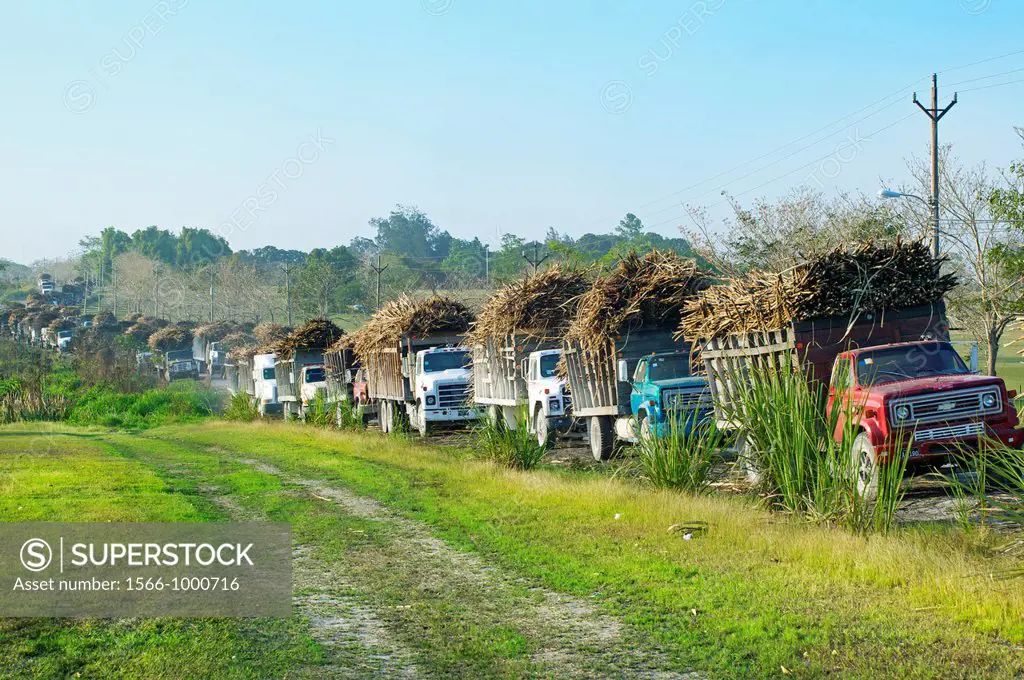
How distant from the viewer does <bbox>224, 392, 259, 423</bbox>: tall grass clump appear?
139 feet

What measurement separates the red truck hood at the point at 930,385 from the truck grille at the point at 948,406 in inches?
2.5

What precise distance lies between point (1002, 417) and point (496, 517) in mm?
6275

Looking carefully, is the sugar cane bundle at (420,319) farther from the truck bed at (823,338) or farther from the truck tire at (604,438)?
the truck bed at (823,338)

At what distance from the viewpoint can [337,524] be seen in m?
12.4

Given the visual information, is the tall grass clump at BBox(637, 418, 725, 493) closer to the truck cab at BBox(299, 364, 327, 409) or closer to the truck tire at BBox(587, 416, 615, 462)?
the truck tire at BBox(587, 416, 615, 462)

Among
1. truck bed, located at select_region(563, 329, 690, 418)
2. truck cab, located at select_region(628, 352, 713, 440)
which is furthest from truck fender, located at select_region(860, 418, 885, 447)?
truck bed, located at select_region(563, 329, 690, 418)

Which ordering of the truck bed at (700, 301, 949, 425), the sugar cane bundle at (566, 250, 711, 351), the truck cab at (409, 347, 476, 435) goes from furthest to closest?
the truck cab at (409, 347, 476, 435) < the sugar cane bundle at (566, 250, 711, 351) < the truck bed at (700, 301, 949, 425)

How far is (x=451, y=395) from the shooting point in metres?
27.7

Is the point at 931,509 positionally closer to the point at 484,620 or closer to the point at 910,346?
the point at 910,346

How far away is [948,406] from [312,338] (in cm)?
3252

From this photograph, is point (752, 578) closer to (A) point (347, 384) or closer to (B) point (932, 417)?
(B) point (932, 417)

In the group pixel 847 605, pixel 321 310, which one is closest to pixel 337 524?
pixel 847 605

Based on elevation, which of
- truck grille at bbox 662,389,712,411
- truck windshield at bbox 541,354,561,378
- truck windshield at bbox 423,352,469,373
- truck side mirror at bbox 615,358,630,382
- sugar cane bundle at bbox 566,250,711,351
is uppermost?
sugar cane bundle at bbox 566,250,711,351

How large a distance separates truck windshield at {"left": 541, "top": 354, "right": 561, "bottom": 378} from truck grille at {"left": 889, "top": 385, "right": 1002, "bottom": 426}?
417 inches
